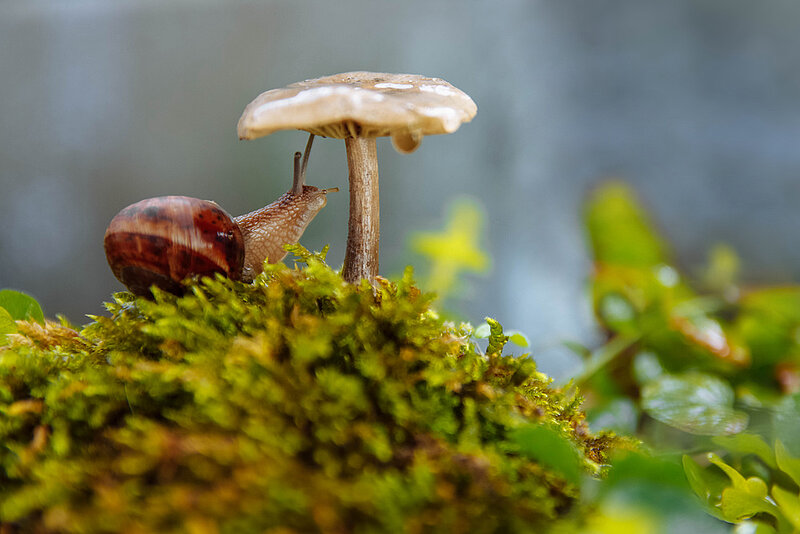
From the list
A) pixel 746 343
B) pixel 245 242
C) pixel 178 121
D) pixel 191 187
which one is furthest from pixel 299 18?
pixel 746 343

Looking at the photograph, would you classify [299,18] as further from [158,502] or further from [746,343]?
[158,502]

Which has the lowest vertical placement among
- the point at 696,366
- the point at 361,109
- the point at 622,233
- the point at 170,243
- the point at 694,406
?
the point at 696,366

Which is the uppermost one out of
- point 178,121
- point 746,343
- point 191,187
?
point 178,121

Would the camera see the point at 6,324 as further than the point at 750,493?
Yes

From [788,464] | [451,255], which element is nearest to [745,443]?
[788,464]

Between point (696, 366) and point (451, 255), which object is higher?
point (451, 255)

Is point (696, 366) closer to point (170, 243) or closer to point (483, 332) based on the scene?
point (483, 332)

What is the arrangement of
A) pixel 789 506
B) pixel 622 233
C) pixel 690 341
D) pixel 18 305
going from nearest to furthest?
1. pixel 789 506
2. pixel 18 305
3. pixel 690 341
4. pixel 622 233

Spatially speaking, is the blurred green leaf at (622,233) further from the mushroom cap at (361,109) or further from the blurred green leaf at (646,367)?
the mushroom cap at (361,109)
